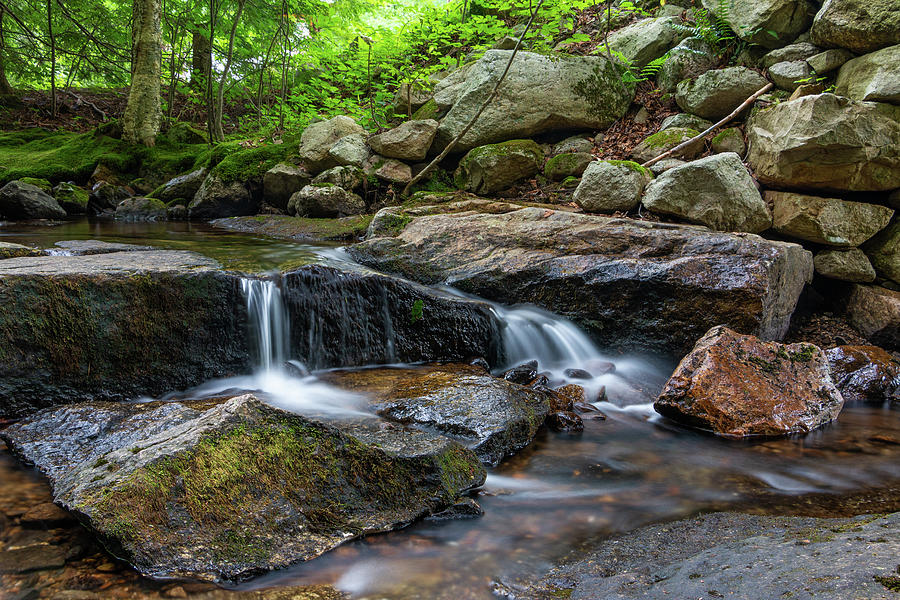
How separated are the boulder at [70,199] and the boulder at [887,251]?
512 inches

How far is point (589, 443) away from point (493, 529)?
129 cm

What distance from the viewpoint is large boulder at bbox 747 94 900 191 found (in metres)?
→ 5.18

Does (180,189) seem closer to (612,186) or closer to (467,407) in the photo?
(612,186)

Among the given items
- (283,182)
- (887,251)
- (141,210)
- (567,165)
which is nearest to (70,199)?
(141,210)

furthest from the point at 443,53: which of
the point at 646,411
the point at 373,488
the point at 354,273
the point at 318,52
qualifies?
the point at 373,488

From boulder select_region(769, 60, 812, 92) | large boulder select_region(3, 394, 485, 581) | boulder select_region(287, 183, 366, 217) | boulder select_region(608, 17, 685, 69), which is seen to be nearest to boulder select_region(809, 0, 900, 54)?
boulder select_region(769, 60, 812, 92)

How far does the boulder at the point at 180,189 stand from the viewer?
34.4ft

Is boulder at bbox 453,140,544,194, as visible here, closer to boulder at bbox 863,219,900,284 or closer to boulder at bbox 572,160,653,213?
boulder at bbox 572,160,653,213

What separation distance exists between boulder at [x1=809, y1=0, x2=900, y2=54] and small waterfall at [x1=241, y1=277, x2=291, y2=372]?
6.82 metres

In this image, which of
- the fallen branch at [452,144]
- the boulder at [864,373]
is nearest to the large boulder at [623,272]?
the boulder at [864,373]

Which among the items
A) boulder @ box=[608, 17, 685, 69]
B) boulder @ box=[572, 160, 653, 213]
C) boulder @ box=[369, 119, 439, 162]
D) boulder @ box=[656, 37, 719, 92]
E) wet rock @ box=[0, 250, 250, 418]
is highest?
boulder @ box=[608, 17, 685, 69]

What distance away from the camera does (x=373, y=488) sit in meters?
2.26

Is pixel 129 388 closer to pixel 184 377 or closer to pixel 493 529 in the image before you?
pixel 184 377

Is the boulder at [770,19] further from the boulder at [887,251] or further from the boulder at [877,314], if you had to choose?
the boulder at [877,314]
